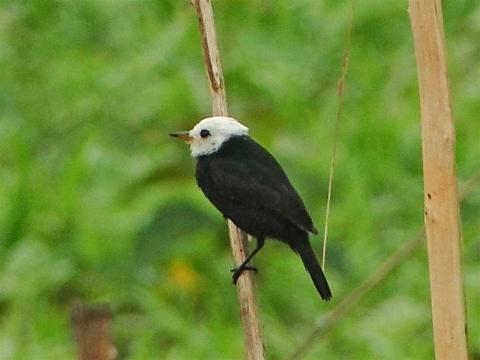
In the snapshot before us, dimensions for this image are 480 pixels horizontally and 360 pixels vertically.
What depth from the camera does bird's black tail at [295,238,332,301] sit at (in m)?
3.67

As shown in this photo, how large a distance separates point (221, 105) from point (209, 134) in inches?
29.5

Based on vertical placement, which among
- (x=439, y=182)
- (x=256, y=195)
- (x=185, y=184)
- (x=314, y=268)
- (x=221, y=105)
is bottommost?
(x=185, y=184)

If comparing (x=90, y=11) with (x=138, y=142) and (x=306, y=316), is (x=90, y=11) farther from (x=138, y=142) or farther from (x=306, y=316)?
(x=306, y=316)

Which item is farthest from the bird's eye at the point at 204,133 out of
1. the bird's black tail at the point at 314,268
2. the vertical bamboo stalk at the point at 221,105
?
the vertical bamboo stalk at the point at 221,105

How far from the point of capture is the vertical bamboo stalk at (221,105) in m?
3.00

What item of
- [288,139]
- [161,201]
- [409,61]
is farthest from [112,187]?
[409,61]

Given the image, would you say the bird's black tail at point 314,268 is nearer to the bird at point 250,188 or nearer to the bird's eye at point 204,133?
the bird at point 250,188

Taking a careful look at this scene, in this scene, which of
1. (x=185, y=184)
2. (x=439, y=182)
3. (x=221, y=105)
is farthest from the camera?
(x=185, y=184)

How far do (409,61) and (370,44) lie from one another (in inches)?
12.6

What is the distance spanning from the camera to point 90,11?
4.77m

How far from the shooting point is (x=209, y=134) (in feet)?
13.7

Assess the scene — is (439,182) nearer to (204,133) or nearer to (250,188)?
(250,188)

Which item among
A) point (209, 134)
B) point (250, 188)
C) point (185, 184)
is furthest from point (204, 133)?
point (185, 184)

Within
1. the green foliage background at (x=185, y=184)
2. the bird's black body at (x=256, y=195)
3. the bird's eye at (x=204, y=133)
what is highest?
the bird's eye at (x=204, y=133)
